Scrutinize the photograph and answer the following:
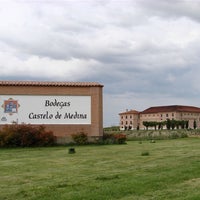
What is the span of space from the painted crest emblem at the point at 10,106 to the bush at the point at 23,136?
89.8 inches

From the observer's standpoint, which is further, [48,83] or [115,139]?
[48,83]

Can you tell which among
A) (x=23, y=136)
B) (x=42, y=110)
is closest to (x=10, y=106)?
(x=42, y=110)

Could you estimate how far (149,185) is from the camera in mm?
9016

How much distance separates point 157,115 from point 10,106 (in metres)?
134

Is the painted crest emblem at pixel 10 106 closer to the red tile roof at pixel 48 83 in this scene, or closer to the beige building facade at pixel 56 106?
the beige building facade at pixel 56 106

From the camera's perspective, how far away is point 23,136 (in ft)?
87.7

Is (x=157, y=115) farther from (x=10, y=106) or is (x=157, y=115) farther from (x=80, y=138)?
(x=10, y=106)

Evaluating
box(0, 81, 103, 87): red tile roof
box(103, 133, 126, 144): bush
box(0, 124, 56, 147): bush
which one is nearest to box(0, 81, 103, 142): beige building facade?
box(0, 81, 103, 87): red tile roof

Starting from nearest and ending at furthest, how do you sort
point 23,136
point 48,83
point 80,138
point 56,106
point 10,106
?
point 23,136 → point 80,138 → point 10,106 → point 56,106 → point 48,83

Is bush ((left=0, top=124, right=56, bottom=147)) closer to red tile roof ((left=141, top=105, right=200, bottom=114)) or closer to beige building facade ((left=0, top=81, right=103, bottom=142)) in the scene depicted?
beige building facade ((left=0, top=81, right=103, bottom=142))

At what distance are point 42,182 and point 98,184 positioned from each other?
5.16 feet

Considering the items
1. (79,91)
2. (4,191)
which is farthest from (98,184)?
(79,91)

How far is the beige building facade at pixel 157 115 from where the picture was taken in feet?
501

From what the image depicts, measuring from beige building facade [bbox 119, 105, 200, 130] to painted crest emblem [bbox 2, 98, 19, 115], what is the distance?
124 m
